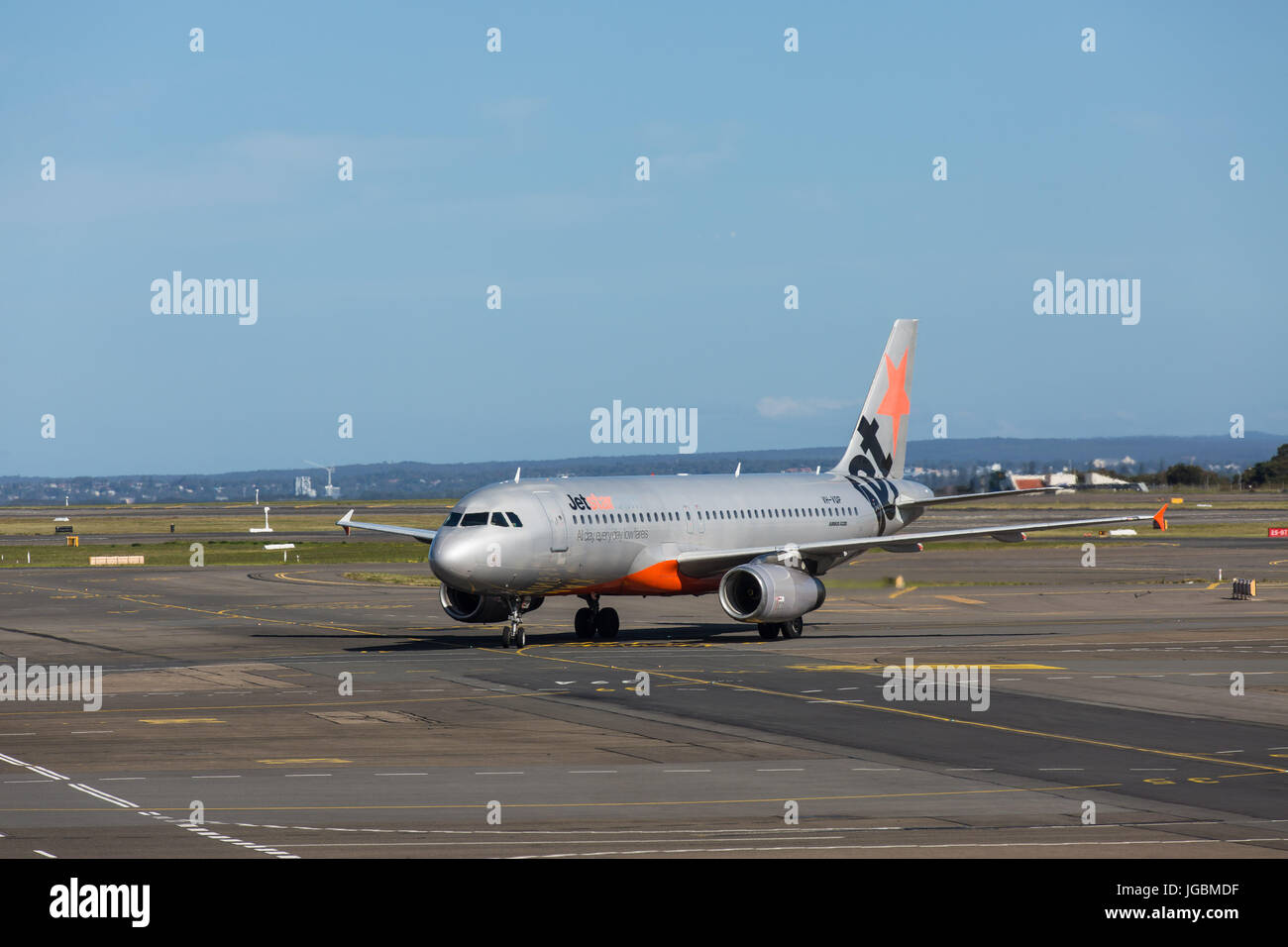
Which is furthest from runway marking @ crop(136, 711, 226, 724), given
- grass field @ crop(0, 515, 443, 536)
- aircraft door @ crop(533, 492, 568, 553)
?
grass field @ crop(0, 515, 443, 536)

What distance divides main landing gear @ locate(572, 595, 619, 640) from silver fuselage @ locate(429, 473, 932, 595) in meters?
1.35

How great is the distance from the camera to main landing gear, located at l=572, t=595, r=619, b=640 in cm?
5209

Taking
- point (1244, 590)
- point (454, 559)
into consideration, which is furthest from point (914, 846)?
point (1244, 590)

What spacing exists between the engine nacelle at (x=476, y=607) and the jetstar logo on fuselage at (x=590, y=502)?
12.4ft

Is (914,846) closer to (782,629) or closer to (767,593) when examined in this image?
(767,593)

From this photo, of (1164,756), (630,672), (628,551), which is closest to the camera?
(1164,756)

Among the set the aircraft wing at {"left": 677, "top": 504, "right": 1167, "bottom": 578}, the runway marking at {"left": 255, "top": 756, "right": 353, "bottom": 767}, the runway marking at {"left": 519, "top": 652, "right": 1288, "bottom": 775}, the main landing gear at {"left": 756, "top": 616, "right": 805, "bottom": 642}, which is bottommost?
the runway marking at {"left": 519, "top": 652, "right": 1288, "bottom": 775}

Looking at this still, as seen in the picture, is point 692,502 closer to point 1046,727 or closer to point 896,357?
point 896,357

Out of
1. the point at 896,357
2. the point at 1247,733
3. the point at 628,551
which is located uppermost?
the point at 896,357

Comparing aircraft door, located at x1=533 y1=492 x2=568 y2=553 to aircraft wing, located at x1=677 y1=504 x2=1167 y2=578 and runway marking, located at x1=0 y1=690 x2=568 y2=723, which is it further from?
runway marking, located at x1=0 y1=690 x2=568 y2=723

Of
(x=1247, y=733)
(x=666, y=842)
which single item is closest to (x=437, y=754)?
(x=666, y=842)
